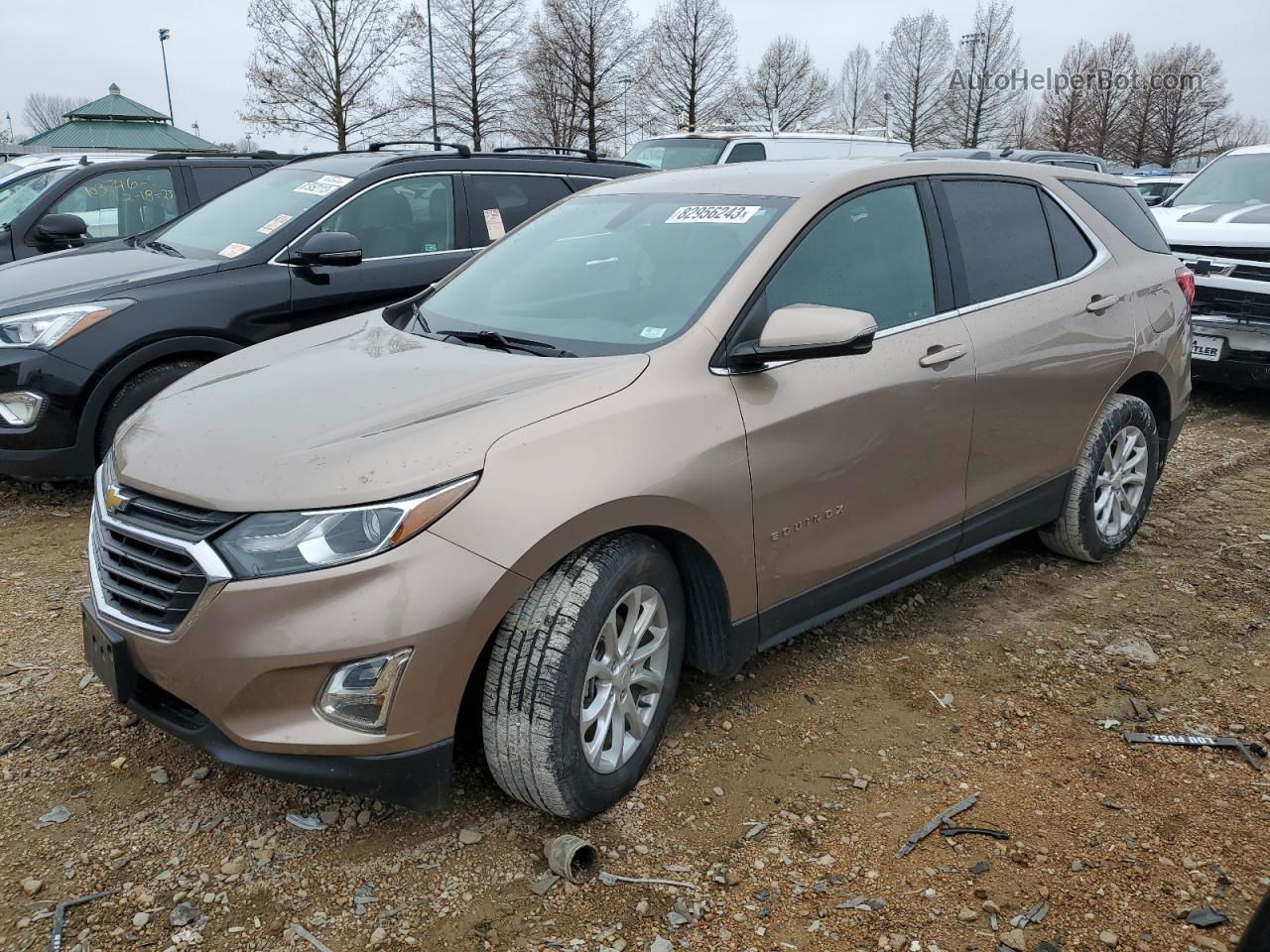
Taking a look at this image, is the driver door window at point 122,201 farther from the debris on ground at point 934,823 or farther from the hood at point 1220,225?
the hood at point 1220,225

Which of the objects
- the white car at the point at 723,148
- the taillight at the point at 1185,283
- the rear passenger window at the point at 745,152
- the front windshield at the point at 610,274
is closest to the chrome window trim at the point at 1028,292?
the front windshield at the point at 610,274

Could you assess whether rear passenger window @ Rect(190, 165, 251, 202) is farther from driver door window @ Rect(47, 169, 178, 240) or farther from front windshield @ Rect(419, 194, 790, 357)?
front windshield @ Rect(419, 194, 790, 357)

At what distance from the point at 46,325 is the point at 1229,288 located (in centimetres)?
754

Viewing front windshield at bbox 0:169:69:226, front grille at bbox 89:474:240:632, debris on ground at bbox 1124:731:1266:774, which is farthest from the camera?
front windshield at bbox 0:169:69:226

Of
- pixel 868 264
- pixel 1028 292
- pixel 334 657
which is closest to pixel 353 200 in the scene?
pixel 868 264

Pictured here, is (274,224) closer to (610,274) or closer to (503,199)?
(503,199)

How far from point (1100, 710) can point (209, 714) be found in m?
2.72

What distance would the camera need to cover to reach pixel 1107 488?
4.50m

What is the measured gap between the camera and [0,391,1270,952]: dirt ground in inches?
95.3

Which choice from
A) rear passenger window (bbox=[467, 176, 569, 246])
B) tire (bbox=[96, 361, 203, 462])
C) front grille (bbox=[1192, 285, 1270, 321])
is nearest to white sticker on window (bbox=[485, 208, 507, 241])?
rear passenger window (bbox=[467, 176, 569, 246])

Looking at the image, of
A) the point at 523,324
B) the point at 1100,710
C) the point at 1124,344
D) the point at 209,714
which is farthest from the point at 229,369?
the point at 1124,344

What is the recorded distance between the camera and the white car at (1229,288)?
7262mm

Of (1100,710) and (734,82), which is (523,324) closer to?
(1100,710)

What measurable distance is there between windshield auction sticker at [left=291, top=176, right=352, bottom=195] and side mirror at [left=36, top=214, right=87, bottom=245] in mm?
2086
